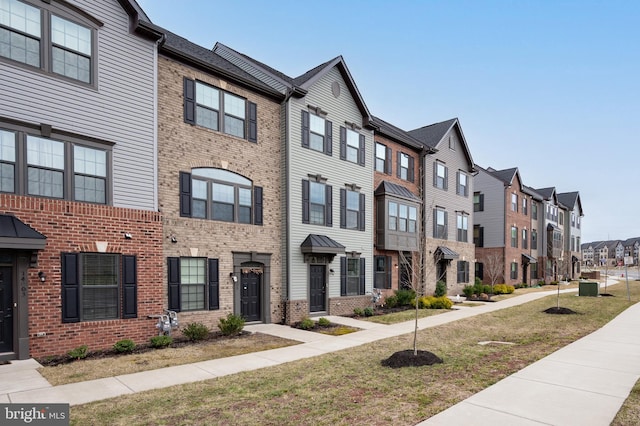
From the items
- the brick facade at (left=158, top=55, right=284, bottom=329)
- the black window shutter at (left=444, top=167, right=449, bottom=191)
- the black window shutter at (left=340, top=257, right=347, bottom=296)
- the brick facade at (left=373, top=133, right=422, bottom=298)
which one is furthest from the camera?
the black window shutter at (left=444, top=167, right=449, bottom=191)

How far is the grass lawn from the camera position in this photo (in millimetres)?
6238

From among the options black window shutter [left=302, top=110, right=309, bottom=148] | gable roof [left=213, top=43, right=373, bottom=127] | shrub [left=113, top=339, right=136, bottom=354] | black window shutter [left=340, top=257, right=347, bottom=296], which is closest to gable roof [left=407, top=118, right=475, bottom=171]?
gable roof [left=213, top=43, right=373, bottom=127]

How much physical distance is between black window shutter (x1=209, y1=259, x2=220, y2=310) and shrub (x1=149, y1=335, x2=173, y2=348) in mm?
2367

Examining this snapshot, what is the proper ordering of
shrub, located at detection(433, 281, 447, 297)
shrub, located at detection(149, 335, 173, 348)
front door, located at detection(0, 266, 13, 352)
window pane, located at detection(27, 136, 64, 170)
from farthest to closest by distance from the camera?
shrub, located at detection(433, 281, 447, 297), shrub, located at detection(149, 335, 173, 348), window pane, located at detection(27, 136, 64, 170), front door, located at detection(0, 266, 13, 352)

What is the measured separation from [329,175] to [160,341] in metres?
10.2

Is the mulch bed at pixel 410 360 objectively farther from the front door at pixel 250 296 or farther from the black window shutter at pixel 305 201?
the black window shutter at pixel 305 201

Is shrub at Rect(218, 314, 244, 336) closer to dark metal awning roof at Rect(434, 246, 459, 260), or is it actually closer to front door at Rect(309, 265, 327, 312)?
front door at Rect(309, 265, 327, 312)

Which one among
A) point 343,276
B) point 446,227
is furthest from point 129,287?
point 446,227

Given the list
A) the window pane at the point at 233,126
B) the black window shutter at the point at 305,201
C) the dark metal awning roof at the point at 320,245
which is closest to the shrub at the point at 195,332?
the dark metal awning roof at the point at 320,245

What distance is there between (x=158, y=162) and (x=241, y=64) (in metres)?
8.07

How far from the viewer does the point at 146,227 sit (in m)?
12.0

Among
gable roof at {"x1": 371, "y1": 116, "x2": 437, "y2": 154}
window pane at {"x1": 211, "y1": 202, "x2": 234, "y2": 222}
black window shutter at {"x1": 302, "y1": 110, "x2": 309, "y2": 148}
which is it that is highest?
gable roof at {"x1": 371, "y1": 116, "x2": 437, "y2": 154}

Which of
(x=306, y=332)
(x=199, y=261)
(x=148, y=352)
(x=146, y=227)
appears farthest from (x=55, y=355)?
(x=306, y=332)

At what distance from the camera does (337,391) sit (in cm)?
746
